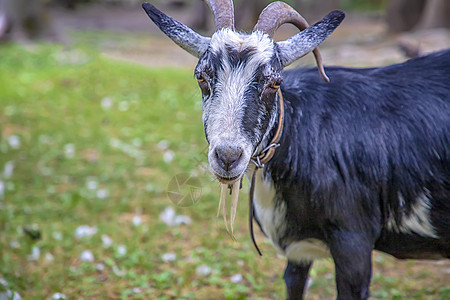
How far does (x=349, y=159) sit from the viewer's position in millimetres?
3074

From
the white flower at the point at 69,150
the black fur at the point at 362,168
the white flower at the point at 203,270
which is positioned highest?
the black fur at the point at 362,168

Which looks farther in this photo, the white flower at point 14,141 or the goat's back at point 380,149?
the white flower at point 14,141

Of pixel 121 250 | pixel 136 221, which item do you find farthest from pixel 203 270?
pixel 136 221

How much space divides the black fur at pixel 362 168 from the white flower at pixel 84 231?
8.07 feet

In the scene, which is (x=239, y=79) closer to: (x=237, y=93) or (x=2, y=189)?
(x=237, y=93)

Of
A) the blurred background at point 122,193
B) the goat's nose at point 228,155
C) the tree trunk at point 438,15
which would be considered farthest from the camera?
the tree trunk at point 438,15

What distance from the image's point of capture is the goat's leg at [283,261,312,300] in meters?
3.54

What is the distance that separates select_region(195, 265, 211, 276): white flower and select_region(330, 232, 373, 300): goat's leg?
1663mm

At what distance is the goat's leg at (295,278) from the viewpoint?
3543mm

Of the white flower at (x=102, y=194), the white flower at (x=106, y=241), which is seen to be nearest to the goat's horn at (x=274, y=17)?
the white flower at (x=106, y=241)

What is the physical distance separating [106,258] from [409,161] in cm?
278

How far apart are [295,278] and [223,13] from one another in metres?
1.79

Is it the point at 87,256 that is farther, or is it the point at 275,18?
the point at 87,256

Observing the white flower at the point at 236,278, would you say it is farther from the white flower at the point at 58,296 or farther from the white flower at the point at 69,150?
the white flower at the point at 69,150
